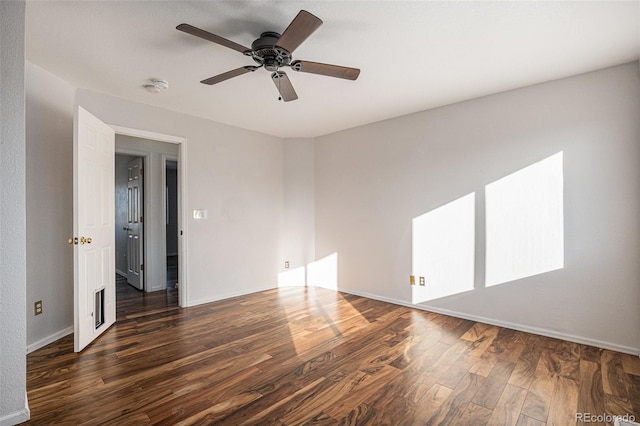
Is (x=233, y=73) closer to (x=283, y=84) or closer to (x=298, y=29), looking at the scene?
(x=283, y=84)

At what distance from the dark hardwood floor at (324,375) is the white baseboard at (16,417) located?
2.5 inches

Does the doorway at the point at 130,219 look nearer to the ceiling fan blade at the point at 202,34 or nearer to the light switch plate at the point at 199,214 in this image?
the light switch plate at the point at 199,214

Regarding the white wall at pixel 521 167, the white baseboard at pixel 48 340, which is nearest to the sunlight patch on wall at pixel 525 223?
the white wall at pixel 521 167

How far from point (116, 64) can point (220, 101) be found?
3.52 ft

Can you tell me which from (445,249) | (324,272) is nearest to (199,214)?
(324,272)

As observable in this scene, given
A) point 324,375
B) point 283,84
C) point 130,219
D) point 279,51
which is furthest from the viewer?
point 130,219

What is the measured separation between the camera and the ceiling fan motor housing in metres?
2.08

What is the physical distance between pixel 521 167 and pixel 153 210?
192 inches

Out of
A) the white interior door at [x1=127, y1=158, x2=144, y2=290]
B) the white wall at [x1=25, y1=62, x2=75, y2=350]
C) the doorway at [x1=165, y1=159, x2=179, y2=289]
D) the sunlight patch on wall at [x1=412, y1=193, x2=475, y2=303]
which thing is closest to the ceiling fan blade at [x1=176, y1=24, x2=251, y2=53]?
the white wall at [x1=25, y1=62, x2=75, y2=350]

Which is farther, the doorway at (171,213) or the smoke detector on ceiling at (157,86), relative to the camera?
the doorway at (171,213)

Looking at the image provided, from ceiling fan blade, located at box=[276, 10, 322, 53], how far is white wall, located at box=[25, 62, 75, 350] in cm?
235

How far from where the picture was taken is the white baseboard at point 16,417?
1.69 m

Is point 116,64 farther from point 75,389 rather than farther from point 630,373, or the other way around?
point 630,373

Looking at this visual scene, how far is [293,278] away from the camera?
5.15m
